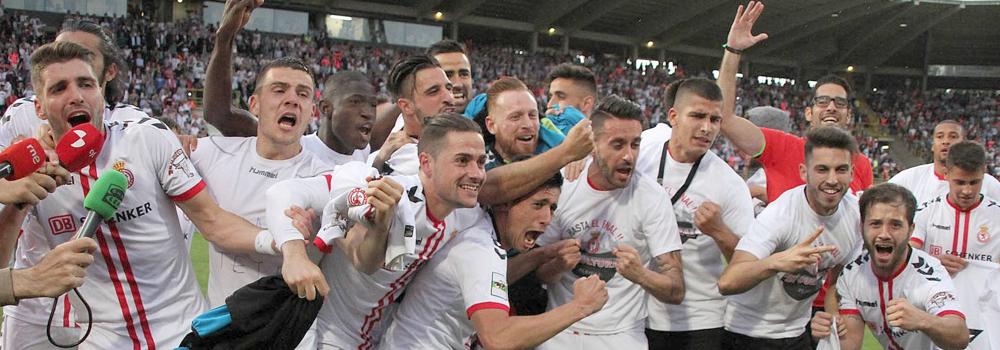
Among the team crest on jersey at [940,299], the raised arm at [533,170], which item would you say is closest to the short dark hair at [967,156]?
the team crest on jersey at [940,299]

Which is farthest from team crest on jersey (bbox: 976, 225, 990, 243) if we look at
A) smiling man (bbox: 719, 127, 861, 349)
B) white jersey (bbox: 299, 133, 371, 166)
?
white jersey (bbox: 299, 133, 371, 166)

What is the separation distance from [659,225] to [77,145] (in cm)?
269

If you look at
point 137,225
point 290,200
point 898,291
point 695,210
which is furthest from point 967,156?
point 137,225

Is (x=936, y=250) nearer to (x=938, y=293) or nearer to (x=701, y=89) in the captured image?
(x=938, y=293)

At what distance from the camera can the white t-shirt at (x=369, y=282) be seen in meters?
3.65

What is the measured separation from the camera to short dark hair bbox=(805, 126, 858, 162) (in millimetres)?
4664

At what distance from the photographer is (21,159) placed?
113 inches

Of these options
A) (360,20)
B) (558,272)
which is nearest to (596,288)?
(558,272)

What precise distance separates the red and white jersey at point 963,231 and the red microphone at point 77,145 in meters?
5.21

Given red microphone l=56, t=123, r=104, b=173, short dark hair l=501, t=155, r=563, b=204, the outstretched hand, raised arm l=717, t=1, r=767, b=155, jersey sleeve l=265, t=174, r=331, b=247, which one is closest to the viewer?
red microphone l=56, t=123, r=104, b=173

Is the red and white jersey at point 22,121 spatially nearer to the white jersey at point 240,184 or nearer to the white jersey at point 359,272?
the white jersey at point 240,184

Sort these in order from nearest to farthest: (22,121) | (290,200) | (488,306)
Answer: (290,200) → (488,306) → (22,121)

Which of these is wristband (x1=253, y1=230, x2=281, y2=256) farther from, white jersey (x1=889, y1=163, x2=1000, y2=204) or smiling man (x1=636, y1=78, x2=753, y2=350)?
white jersey (x1=889, y1=163, x2=1000, y2=204)

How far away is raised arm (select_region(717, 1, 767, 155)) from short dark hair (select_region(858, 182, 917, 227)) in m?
0.96
